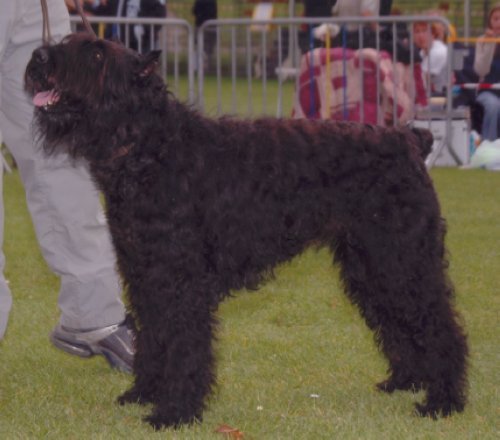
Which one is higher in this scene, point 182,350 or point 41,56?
point 41,56

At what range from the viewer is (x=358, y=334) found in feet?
20.5

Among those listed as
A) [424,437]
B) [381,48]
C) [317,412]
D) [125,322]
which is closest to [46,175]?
[125,322]

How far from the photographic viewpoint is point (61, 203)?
18.0 ft

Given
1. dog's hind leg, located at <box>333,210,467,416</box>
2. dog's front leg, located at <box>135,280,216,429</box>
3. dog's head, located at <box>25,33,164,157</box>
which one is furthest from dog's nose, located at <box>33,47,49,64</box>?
dog's hind leg, located at <box>333,210,467,416</box>

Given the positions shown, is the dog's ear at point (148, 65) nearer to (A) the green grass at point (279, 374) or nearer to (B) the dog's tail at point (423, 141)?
(B) the dog's tail at point (423, 141)

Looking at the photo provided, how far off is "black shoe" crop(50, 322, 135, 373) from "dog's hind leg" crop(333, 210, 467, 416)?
1.30 metres

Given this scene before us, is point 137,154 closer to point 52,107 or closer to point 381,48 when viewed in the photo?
point 52,107

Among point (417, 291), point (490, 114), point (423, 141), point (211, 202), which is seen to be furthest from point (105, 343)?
point (490, 114)

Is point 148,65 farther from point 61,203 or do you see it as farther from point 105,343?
point 105,343

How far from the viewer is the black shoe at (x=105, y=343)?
5645mm

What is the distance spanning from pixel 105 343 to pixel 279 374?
0.92 metres

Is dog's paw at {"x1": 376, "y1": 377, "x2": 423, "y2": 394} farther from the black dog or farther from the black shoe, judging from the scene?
the black shoe

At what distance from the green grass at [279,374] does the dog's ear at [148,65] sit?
1487 mm

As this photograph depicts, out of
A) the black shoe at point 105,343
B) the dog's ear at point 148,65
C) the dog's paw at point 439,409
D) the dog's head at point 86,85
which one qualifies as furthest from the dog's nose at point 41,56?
the dog's paw at point 439,409
